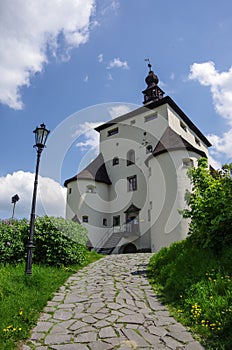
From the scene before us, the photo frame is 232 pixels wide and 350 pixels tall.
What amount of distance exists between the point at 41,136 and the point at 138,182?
17.0 metres

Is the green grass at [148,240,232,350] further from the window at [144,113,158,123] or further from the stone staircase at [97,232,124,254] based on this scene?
the window at [144,113,158,123]

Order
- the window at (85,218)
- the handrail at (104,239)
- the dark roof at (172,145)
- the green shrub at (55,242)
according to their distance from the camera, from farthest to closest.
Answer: the window at (85,218)
the handrail at (104,239)
the dark roof at (172,145)
the green shrub at (55,242)

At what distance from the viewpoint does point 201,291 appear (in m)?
4.88

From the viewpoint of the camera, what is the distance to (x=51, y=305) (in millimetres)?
5137

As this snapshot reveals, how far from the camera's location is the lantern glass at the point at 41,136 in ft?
24.2

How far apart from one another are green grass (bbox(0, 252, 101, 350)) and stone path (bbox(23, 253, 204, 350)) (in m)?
0.17

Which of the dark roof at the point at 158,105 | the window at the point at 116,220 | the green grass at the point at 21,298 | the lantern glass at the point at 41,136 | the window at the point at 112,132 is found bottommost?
the green grass at the point at 21,298

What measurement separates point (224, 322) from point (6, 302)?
3.47 meters

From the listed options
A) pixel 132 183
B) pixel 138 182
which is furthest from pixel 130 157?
pixel 138 182

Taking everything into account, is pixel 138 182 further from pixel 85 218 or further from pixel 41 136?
pixel 41 136

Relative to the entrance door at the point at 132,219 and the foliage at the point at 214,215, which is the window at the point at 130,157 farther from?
the foliage at the point at 214,215

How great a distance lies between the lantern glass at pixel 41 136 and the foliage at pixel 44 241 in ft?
8.77

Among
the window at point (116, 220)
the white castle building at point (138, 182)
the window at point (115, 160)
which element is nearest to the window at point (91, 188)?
the white castle building at point (138, 182)

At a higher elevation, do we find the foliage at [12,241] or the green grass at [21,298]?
the foliage at [12,241]
